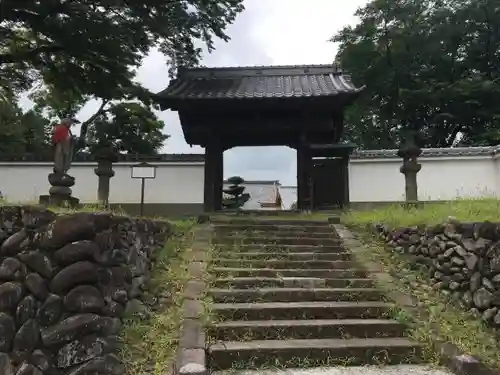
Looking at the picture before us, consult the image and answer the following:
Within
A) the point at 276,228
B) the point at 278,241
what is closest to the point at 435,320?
the point at 278,241

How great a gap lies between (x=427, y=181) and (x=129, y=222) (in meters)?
9.98

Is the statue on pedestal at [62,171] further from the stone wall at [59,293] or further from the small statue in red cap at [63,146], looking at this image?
the stone wall at [59,293]

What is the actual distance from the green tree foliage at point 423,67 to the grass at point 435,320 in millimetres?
16187

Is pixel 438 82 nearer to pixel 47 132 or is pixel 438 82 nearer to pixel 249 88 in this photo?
pixel 249 88

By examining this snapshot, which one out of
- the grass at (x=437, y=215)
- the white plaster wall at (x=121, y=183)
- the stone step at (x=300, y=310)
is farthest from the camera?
the white plaster wall at (x=121, y=183)

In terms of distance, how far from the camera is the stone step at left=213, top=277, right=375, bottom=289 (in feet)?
18.5

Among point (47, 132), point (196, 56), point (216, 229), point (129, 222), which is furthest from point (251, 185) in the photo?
point (129, 222)

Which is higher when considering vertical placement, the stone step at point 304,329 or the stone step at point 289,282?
the stone step at point 289,282

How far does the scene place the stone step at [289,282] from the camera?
5648 millimetres

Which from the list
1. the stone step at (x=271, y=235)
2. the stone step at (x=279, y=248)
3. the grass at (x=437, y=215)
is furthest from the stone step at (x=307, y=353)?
the stone step at (x=271, y=235)

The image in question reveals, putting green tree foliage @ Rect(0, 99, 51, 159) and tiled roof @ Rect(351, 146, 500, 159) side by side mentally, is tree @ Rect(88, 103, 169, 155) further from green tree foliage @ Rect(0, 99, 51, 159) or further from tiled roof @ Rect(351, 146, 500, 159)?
tiled roof @ Rect(351, 146, 500, 159)

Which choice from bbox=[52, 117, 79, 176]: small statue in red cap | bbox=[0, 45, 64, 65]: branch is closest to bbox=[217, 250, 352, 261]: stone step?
bbox=[52, 117, 79, 176]: small statue in red cap

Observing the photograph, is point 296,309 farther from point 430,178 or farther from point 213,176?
point 430,178

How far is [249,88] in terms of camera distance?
11.3m
